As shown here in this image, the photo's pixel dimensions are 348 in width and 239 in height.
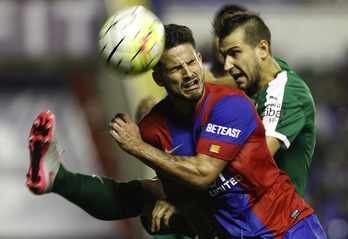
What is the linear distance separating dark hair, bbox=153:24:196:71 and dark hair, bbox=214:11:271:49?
0.58 metres

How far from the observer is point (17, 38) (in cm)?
1500

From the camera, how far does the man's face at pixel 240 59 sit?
6043 mm

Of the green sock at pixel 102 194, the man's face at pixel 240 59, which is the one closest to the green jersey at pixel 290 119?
the man's face at pixel 240 59

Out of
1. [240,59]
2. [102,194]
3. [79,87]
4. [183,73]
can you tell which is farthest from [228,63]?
[79,87]

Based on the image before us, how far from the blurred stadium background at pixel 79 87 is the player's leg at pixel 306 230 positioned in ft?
27.4

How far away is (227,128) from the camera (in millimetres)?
5469

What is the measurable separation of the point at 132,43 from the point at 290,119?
126 centimetres

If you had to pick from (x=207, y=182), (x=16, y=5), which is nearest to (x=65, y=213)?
(x=16, y=5)

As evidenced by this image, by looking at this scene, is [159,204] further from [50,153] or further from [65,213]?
[65,213]

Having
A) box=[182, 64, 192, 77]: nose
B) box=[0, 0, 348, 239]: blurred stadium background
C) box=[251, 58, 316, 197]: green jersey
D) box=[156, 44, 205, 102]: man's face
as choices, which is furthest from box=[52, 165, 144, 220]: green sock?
box=[0, 0, 348, 239]: blurred stadium background

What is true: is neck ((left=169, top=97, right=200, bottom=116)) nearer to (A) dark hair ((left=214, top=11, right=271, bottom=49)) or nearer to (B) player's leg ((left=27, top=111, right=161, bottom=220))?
(A) dark hair ((left=214, top=11, right=271, bottom=49))

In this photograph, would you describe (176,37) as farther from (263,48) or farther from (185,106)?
(263,48)

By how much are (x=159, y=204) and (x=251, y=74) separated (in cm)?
105

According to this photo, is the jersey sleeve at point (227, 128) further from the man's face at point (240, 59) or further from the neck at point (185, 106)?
the man's face at point (240, 59)
